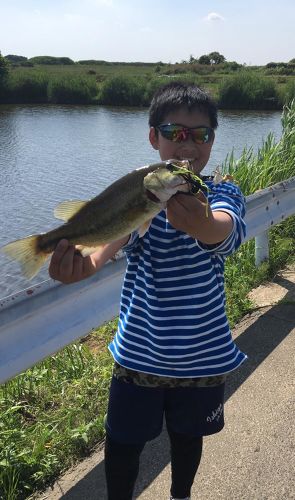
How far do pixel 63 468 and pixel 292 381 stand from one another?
149cm

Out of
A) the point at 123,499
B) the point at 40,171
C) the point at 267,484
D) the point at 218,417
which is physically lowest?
the point at 40,171

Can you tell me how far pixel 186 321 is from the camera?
1996 millimetres

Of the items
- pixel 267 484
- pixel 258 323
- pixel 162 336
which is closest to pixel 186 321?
pixel 162 336

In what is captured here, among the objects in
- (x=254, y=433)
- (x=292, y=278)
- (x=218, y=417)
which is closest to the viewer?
(x=218, y=417)

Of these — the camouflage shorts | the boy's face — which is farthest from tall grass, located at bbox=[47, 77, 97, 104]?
the camouflage shorts

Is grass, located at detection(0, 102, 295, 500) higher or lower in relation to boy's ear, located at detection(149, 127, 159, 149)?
lower

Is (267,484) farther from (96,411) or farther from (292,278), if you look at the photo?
(292,278)

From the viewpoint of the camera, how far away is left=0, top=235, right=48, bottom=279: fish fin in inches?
73.0

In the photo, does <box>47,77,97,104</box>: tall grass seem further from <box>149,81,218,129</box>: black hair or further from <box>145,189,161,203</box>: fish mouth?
<box>145,189,161,203</box>: fish mouth

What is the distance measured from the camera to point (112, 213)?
1.79 meters

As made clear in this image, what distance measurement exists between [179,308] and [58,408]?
1.47m

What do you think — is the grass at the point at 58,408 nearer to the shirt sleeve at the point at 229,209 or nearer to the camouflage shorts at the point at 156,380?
the camouflage shorts at the point at 156,380

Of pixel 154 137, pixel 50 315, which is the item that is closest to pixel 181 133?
pixel 154 137

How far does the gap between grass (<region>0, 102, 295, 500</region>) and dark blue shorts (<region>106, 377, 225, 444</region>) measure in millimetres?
679
